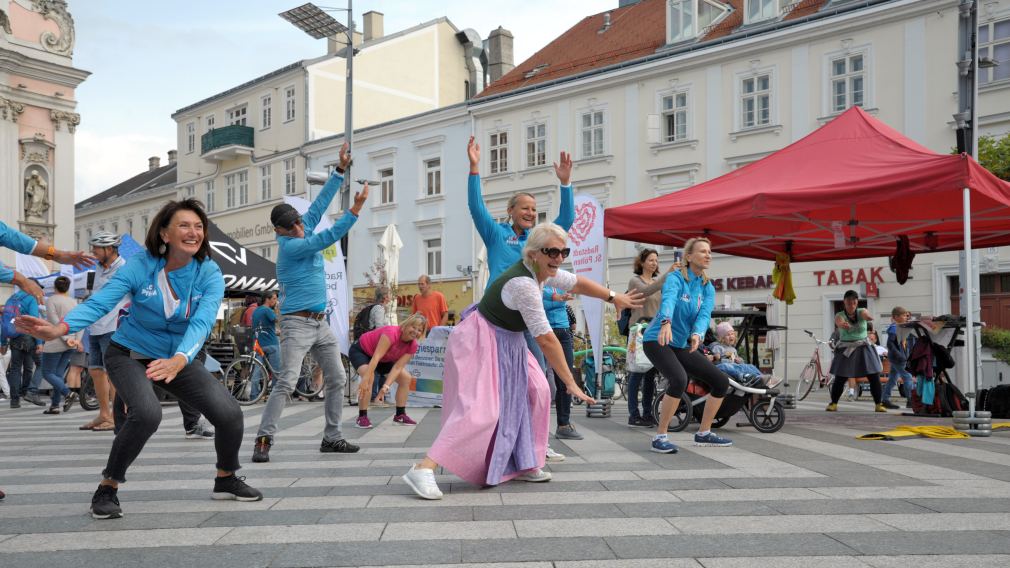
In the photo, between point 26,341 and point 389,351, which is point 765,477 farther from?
point 26,341

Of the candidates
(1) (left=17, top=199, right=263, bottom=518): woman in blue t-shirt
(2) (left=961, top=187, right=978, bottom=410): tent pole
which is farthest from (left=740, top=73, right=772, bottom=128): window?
(1) (left=17, top=199, right=263, bottom=518): woman in blue t-shirt

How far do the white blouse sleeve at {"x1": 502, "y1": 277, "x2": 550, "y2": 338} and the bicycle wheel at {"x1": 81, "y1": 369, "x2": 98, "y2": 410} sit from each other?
1026 centimetres

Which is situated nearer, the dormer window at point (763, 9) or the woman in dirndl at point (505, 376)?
the woman in dirndl at point (505, 376)

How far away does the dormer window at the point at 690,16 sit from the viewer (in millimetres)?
32000

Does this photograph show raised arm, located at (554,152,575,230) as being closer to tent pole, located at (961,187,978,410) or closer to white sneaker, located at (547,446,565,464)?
white sneaker, located at (547,446,565,464)

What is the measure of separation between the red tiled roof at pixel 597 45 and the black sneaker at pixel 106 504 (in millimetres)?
30176

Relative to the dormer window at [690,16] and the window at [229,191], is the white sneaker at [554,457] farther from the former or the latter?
the window at [229,191]

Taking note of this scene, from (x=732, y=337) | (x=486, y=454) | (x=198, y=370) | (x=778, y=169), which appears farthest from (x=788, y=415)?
(x=198, y=370)

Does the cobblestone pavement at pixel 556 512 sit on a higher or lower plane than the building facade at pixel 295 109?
lower

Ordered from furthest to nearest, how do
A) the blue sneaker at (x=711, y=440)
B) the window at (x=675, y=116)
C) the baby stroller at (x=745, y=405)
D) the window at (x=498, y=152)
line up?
1. the window at (x=498, y=152)
2. the window at (x=675, y=116)
3. the baby stroller at (x=745, y=405)
4. the blue sneaker at (x=711, y=440)

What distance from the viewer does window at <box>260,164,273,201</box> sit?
47.0m

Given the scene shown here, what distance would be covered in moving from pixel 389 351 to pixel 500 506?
5.53 m

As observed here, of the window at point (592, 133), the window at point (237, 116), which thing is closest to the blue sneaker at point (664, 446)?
the window at point (592, 133)

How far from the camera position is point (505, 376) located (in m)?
5.98
